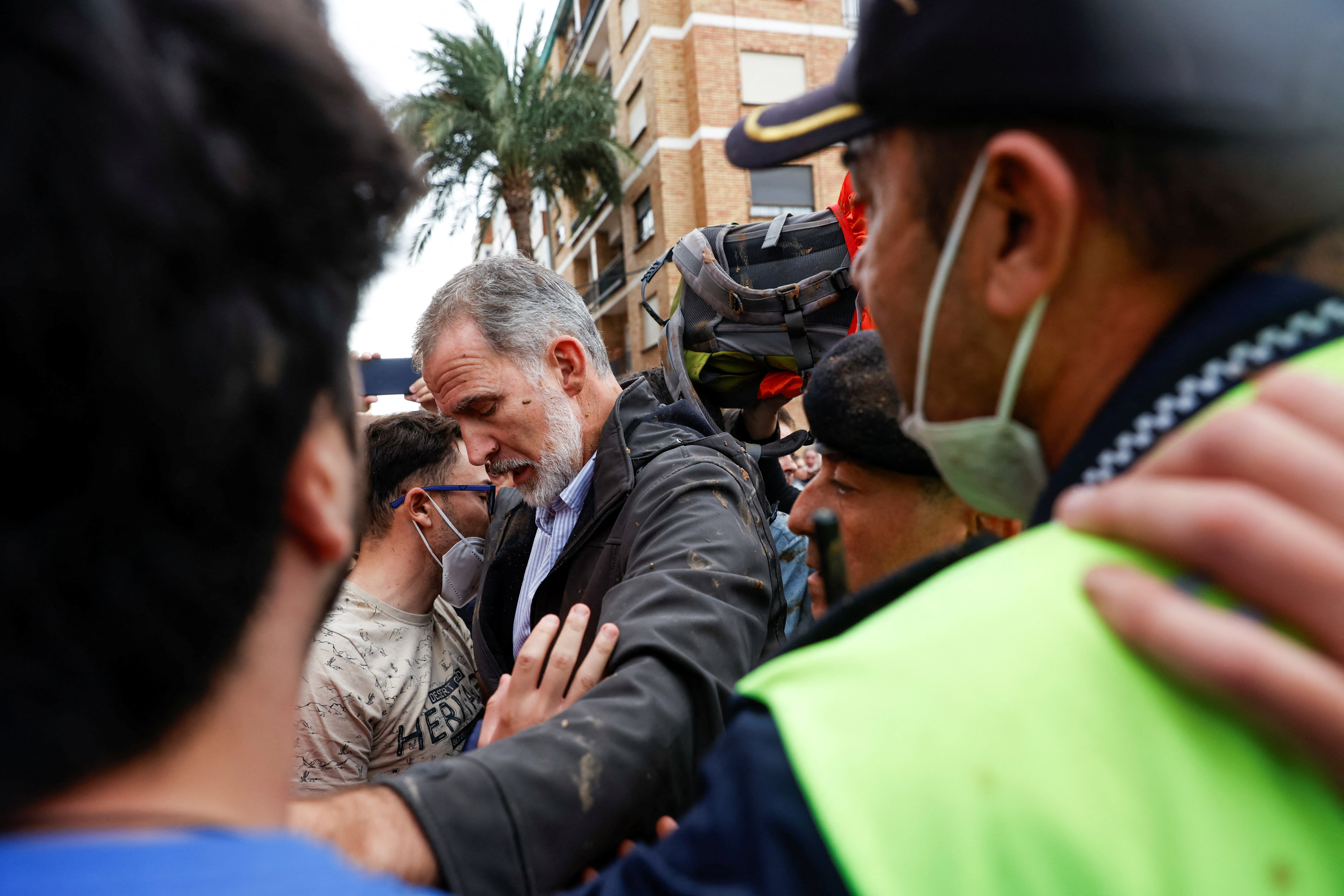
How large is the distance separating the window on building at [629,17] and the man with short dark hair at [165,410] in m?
22.1

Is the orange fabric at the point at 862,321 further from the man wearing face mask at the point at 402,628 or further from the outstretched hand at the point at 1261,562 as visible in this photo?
the outstretched hand at the point at 1261,562

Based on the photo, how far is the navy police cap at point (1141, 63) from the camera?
837mm

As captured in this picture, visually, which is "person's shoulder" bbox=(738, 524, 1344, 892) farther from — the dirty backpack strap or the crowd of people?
the dirty backpack strap

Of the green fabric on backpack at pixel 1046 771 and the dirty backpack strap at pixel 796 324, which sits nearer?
the green fabric on backpack at pixel 1046 771

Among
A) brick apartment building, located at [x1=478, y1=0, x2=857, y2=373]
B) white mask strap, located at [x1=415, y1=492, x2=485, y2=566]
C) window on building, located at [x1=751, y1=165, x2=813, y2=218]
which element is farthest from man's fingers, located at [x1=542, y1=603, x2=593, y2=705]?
window on building, located at [x1=751, y1=165, x2=813, y2=218]

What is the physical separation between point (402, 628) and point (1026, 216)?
252 centimetres

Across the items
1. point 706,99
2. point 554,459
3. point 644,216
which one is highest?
point 706,99

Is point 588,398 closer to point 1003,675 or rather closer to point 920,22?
point 920,22

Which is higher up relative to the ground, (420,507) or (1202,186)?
(1202,186)

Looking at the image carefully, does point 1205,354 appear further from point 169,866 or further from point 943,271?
point 169,866

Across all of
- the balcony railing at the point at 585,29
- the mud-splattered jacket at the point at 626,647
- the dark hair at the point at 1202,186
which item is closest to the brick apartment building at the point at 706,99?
the balcony railing at the point at 585,29

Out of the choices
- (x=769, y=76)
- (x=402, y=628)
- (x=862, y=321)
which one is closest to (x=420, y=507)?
(x=402, y=628)

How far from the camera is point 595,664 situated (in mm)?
1855

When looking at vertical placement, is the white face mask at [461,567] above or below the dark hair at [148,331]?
below
